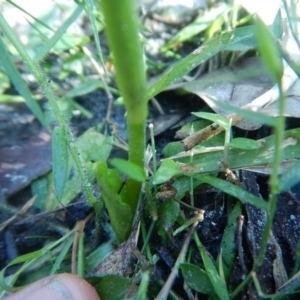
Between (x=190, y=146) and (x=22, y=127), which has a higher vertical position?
(x=22, y=127)

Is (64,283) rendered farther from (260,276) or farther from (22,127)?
(22,127)

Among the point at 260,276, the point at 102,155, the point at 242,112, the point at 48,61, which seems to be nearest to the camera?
the point at 242,112

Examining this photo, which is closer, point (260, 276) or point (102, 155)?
point (260, 276)

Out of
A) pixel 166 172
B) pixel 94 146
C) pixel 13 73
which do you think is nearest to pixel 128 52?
pixel 166 172

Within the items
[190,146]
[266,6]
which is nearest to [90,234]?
[190,146]

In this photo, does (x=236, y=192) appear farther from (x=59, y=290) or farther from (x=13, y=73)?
(x=13, y=73)

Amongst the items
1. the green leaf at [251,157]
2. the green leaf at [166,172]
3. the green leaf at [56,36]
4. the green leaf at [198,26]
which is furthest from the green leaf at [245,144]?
the green leaf at [198,26]

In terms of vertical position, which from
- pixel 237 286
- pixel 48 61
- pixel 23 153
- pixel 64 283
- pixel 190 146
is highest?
pixel 48 61

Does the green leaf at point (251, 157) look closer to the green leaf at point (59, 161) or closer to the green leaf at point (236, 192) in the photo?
the green leaf at point (236, 192)
